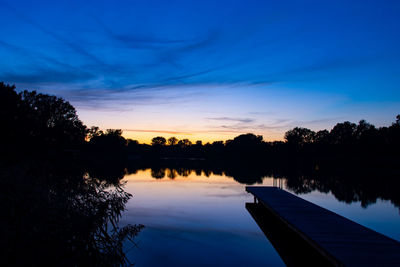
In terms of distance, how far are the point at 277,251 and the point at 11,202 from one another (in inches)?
390

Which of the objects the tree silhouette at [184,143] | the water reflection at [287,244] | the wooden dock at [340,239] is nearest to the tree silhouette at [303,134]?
the tree silhouette at [184,143]

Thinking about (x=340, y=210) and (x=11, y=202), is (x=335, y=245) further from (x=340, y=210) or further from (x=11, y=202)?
(x=340, y=210)

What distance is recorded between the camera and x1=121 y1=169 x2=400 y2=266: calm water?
11523 mm

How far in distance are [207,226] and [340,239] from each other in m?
7.66

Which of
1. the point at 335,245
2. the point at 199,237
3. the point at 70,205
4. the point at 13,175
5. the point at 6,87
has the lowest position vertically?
the point at 199,237

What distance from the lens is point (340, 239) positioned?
9.84m

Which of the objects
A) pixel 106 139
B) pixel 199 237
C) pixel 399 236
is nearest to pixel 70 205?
pixel 199 237

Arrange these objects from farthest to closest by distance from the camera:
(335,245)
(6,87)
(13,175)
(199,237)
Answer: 1. (6,87)
2. (199,237)
3. (335,245)
4. (13,175)

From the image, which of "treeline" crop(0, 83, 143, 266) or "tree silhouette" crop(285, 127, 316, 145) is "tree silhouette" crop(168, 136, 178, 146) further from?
"treeline" crop(0, 83, 143, 266)

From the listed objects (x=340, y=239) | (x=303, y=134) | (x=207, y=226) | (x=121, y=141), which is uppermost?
(x=303, y=134)

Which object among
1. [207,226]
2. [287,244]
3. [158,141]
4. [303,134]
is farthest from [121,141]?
[287,244]

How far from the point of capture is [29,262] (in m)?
5.07

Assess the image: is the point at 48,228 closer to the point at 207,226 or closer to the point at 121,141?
the point at 207,226

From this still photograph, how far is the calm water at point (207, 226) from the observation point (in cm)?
1152
